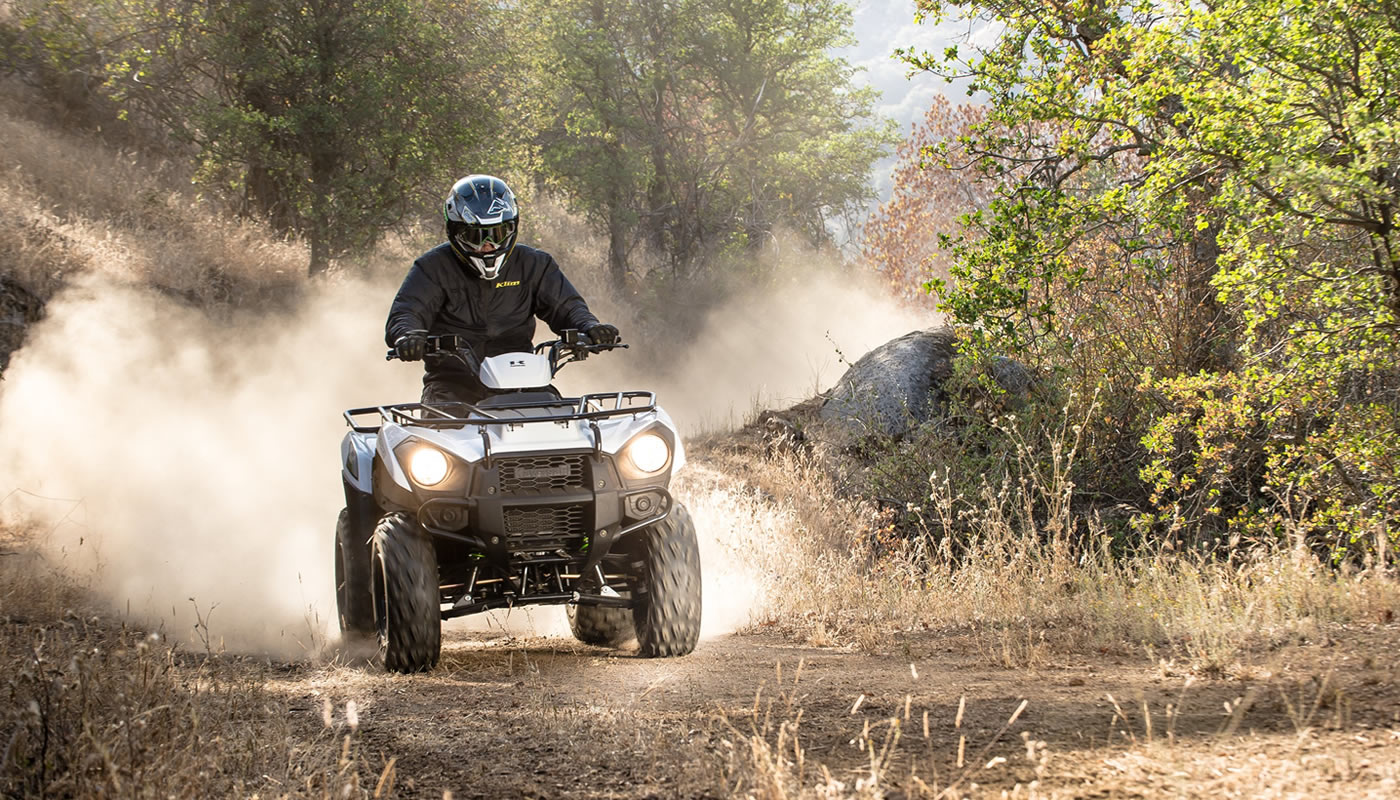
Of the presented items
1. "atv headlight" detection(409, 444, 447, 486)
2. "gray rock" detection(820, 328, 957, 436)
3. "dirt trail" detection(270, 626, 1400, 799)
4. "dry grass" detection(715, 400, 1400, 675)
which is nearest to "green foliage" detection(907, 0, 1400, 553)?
"dry grass" detection(715, 400, 1400, 675)

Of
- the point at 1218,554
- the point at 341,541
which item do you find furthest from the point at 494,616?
the point at 1218,554

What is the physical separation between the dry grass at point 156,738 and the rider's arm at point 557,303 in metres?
3.06

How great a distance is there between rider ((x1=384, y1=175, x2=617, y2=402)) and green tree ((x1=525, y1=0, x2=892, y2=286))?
29.0 metres

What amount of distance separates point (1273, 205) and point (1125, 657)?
15.6 ft

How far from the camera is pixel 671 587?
641 cm

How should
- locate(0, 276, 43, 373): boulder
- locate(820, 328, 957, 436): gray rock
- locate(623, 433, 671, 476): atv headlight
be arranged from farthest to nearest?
1. locate(0, 276, 43, 373): boulder
2. locate(820, 328, 957, 436): gray rock
3. locate(623, 433, 671, 476): atv headlight

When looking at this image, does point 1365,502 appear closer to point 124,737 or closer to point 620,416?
point 620,416

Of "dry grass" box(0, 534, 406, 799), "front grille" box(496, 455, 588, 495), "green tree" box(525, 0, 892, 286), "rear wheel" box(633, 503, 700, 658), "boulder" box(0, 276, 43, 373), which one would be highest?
"green tree" box(525, 0, 892, 286)

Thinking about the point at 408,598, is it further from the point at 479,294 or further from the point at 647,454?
the point at 479,294

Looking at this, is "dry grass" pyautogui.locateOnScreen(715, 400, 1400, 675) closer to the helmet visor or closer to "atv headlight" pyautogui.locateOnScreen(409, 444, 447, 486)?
"atv headlight" pyautogui.locateOnScreen(409, 444, 447, 486)

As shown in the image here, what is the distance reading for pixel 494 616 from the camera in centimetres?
855

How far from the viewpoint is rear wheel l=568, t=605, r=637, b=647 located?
7.61 metres

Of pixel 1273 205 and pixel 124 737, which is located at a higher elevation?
pixel 1273 205

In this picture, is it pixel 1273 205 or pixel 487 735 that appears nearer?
pixel 487 735
